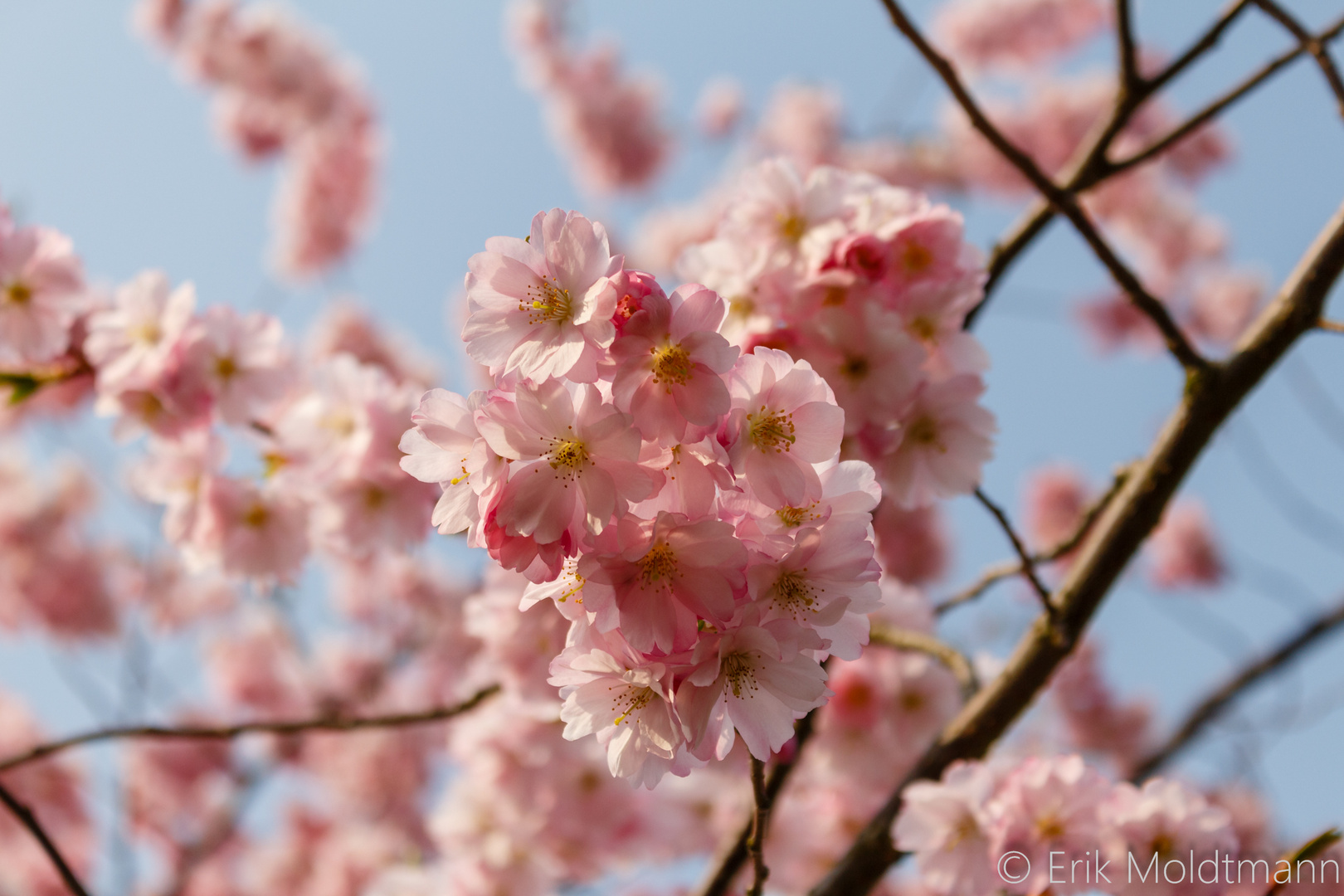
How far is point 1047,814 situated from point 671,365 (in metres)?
1.19

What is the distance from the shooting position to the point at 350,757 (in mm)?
7352

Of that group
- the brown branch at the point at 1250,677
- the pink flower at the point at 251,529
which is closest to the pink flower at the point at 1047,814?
the pink flower at the point at 251,529

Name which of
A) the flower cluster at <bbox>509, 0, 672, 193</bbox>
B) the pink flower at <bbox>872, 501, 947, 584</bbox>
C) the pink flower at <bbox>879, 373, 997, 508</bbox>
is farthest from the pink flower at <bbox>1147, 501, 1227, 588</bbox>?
the pink flower at <bbox>879, 373, 997, 508</bbox>

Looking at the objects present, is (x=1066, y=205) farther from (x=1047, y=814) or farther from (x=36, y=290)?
(x=36, y=290)

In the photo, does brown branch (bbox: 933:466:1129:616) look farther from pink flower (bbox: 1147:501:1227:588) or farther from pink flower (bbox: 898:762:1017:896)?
pink flower (bbox: 1147:501:1227:588)

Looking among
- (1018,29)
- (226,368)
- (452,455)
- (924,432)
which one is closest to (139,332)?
(226,368)

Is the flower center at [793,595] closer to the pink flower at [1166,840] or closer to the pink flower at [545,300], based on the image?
the pink flower at [545,300]

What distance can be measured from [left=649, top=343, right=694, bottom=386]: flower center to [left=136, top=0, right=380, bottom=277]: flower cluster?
8.44 metres

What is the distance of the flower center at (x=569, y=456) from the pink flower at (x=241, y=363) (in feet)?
4.64

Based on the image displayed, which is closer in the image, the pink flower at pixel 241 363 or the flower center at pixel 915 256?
the flower center at pixel 915 256

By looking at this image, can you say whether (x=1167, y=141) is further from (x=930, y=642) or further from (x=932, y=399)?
(x=930, y=642)

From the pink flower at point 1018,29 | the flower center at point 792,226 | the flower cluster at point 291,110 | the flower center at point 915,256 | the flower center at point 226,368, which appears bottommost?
the flower center at point 915,256

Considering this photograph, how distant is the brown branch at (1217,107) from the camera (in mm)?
1899

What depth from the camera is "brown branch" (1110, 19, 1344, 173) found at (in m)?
1.90
